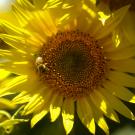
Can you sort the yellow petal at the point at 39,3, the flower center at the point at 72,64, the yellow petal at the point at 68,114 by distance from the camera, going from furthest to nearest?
the flower center at the point at 72,64, the yellow petal at the point at 68,114, the yellow petal at the point at 39,3

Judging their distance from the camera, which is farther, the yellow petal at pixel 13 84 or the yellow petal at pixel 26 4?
the yellow petal at pixel 13 84

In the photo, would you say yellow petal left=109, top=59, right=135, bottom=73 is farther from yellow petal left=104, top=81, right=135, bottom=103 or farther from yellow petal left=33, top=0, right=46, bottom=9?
yellow petal left=33, top=0, right=46, bottom=9

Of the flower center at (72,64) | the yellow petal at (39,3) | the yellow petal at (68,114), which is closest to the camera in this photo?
the yellow petal at (39,3)

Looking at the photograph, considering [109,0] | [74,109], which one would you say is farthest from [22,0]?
[74,109]

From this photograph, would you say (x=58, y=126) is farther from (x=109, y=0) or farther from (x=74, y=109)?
(x=109, y=0)

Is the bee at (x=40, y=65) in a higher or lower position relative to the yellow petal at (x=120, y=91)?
higher

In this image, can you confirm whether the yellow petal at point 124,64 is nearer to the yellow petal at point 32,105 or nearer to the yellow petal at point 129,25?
the yellow petal at point 129,25

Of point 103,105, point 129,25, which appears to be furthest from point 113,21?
point 103,105

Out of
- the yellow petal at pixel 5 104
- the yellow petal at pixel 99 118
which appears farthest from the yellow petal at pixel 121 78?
the yellow petal at pixel 5 104
